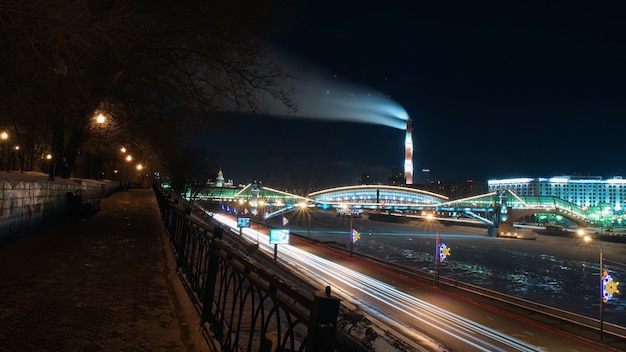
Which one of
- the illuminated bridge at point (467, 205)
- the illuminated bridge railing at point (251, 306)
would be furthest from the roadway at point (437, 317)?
the illuminated bridge at point (467, 205)

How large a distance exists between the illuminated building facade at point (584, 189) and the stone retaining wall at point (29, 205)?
161271mm

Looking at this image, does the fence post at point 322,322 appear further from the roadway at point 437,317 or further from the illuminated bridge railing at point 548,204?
the illuminated bridge railing at point 548,204

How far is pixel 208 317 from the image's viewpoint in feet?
16.1

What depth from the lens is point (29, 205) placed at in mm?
13070

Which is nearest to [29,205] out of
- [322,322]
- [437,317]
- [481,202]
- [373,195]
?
[322,322]

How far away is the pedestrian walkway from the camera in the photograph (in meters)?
4.64

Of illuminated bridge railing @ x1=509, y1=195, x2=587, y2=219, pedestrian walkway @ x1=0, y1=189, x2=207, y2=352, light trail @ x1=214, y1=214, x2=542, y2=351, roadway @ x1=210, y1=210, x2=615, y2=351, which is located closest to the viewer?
pedestrian walkway @ x1=0, y1=189, x2=207, y2=352

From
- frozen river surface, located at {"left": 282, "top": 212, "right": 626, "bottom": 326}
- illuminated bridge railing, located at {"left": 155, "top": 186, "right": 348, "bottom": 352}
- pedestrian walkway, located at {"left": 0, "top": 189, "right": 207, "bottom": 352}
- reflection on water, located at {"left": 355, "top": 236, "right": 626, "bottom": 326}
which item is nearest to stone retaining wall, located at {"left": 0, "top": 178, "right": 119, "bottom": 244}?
pedestrian walkway, located at {"left": 0, "top": 189, "right": 207, "bottom": 352}

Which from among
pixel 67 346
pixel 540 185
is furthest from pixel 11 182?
pixel 540 185

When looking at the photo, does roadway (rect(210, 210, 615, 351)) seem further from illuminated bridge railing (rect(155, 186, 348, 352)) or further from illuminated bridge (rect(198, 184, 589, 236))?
illuminated bridge (rect(198, 184, 589, 236))

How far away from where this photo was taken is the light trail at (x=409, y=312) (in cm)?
2341

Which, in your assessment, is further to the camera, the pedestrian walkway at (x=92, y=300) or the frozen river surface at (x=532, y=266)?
the frozen river surface at (x=532, y=266)

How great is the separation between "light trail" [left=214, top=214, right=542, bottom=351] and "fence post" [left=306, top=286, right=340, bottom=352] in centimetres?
2218

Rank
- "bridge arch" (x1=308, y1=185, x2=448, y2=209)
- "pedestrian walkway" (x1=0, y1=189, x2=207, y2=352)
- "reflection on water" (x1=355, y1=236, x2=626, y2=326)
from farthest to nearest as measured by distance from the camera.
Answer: "bridge arch" (x1=308, y1=185, x2=448, y2=209) → "reflection on water" (x1=355, y1=236, x2=626, y2=326) → "pedestrian walkway" (x1=0, y1=189, x2=207, y2=352)
